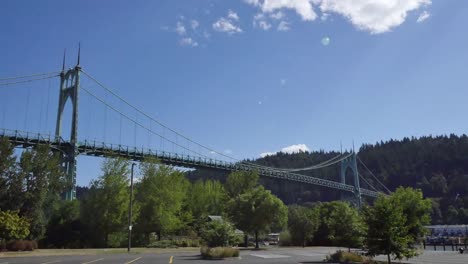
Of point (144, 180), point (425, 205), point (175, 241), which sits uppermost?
point (144, 180)

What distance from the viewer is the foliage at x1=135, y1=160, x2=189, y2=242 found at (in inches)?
2158

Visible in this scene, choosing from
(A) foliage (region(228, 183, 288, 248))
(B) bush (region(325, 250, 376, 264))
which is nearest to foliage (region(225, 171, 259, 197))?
Result: (A) foliage (region(228, 183, 288, 248))

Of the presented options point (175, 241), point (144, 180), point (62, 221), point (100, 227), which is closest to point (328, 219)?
point (175, 241)

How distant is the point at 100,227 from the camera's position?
1977 inches

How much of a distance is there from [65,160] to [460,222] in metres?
143

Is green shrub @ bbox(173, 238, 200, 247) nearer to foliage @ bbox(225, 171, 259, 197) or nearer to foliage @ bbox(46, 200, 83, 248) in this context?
foliage @ bbox(46, 200, 83, 248)

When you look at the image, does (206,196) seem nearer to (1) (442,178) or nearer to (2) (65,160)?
(2) (65,160)

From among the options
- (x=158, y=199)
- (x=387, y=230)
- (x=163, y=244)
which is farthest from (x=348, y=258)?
(x=158, y=199)

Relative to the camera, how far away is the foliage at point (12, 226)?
38.0m

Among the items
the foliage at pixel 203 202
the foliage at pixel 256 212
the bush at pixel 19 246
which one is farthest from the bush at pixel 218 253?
the foliage at pixel 203 202

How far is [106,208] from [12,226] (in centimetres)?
1296

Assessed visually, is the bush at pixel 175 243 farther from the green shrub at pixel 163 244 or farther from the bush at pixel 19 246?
the bush at pixel 19 246

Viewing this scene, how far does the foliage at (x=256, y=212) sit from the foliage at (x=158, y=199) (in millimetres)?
8565

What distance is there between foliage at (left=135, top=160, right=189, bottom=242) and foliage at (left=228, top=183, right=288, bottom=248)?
28.1 ft
